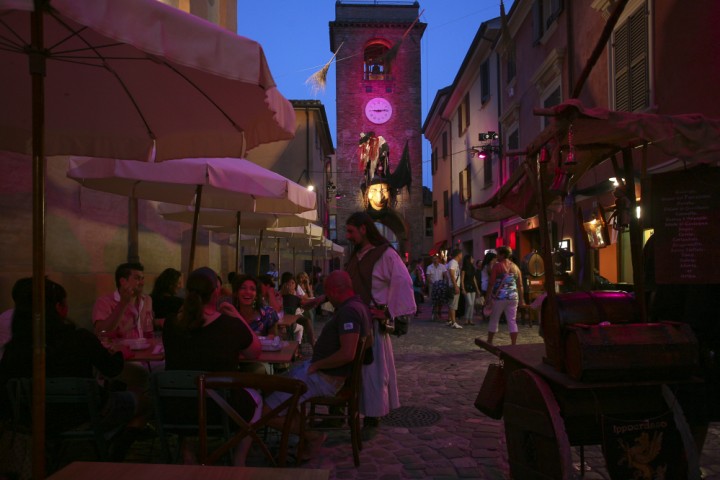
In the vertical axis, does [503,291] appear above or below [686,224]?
below

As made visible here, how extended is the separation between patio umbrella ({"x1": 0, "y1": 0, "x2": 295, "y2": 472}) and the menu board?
244 centimetres

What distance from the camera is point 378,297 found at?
5.13 meters

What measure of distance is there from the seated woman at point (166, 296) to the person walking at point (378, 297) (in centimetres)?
205

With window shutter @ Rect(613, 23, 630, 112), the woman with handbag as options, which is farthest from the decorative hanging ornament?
window shutter @ Rect(613, 23, 630, 112)

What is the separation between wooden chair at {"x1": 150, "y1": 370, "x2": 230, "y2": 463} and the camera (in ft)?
10.2

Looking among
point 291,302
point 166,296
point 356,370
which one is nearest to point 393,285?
point 356,370

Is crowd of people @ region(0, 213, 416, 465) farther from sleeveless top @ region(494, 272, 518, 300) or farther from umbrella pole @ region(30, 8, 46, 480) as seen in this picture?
sleeveless top @ region(494, 272, 518, 300)

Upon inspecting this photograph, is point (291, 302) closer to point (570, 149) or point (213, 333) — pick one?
point (213, 333)

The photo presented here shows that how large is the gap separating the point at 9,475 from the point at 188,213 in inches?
187

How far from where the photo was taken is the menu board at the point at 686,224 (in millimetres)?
3422

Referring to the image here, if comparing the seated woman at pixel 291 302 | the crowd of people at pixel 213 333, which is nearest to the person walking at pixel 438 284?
the seated woman at pixel 291 302

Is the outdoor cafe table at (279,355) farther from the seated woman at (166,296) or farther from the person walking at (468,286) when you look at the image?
the person walking at (468,286)

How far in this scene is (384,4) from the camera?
127ft

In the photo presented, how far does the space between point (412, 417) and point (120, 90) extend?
382 cm
